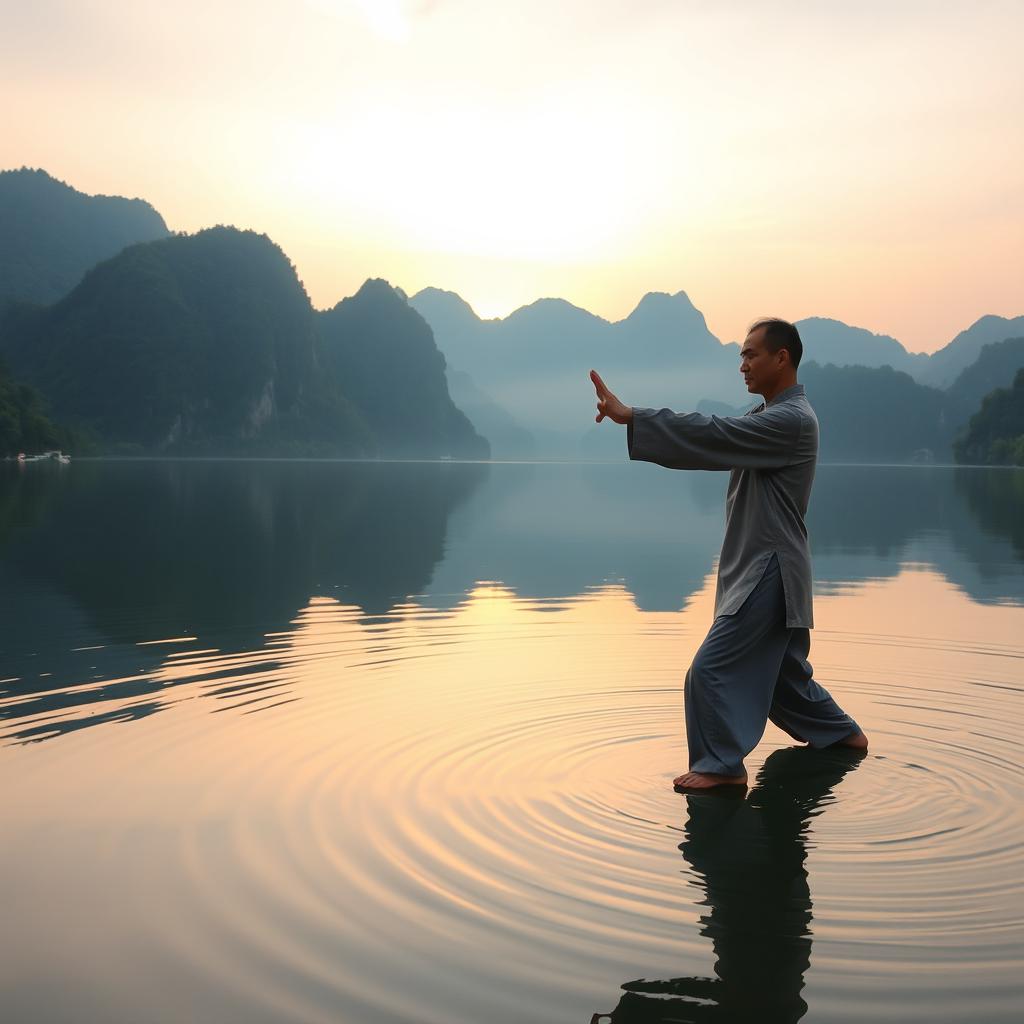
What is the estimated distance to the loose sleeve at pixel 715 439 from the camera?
16.1 feet

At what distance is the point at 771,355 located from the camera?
5320 millimetres

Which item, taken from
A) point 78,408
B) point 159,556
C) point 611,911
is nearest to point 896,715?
→ point 611,911

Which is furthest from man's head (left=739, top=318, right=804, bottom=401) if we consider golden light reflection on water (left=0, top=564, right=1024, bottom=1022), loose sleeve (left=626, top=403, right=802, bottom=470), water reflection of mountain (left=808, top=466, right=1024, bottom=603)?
water reflection of mountain (left=808, top=466, right=1024, bottom=603)

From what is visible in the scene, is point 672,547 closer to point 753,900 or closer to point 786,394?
point 786,394

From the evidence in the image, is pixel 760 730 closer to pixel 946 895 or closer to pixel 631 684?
pixel 946 895

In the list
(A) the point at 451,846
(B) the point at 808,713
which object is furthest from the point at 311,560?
(A) the point at 451,846

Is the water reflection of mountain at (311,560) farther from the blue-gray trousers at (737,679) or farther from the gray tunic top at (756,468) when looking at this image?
the gray tunic top at (756,468)

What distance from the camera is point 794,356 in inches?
213

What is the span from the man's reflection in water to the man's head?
1.75m

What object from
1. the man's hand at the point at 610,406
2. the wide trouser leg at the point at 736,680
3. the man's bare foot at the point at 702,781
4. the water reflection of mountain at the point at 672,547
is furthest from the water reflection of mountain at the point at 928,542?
the man's hand at the point at 610,406

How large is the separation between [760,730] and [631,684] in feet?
7.20

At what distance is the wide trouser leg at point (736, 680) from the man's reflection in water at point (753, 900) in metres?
0.21

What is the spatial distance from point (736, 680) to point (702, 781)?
46 cm

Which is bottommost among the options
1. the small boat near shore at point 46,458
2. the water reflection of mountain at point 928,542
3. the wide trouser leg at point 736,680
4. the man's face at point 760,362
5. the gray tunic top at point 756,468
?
the small boat near shore at point 46,458
